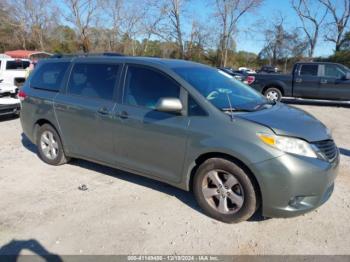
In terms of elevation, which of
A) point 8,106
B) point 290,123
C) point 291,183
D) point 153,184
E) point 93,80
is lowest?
point 153,184

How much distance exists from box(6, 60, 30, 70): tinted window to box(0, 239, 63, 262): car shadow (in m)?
12.7

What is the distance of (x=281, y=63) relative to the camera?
46.9 meters

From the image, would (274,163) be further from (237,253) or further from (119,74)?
(119,74)

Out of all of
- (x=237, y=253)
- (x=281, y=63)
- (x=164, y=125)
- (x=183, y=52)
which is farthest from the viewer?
(x=281, y=63)

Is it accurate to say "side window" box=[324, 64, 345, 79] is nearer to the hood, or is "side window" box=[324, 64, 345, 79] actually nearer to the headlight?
the hood

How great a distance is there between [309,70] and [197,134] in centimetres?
1116

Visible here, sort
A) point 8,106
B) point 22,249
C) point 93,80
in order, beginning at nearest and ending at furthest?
1. point 22,249
2. point 93,80
3. point 8,106

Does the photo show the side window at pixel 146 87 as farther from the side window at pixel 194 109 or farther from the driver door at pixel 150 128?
the side window at pixel 194 109

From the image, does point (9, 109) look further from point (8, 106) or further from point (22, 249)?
point (22, 249)

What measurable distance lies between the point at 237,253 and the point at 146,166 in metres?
1.54

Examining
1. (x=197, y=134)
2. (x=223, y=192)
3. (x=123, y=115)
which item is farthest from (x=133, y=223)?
(x=123, y=115)

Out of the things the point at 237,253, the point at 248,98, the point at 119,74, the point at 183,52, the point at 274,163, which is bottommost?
the point at 237,253

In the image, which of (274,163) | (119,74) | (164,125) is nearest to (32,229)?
(164,125)

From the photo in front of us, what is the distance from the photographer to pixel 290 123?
3.62 metres
